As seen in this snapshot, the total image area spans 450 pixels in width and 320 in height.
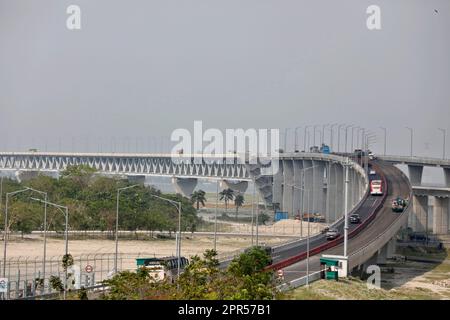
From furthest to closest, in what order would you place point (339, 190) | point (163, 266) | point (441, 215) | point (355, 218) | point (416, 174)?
1. point (416, 174)
2. point (339, 190)
3. point (441, 215)
4. point (355, 218)
5. point (163, 266)

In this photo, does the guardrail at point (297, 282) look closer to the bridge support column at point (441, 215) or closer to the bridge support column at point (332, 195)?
the bridge support column at point (441, 215)

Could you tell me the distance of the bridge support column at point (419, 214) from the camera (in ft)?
531

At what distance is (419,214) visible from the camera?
163000mm

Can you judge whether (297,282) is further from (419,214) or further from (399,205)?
(419,214)

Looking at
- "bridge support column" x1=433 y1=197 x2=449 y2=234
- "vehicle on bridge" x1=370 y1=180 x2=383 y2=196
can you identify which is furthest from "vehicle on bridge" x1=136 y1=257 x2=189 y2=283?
"bridge support column" x1=433 y1=197 x2=449 y2=234

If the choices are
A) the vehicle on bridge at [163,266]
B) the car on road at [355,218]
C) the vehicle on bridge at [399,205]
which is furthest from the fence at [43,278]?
the vehicle on bridge at [399,205]

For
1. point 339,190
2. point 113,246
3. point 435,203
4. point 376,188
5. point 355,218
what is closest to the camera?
point 355,218

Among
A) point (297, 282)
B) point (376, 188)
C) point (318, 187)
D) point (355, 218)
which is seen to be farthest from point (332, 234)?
point (318, 187)

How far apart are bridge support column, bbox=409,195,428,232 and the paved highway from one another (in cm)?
1896

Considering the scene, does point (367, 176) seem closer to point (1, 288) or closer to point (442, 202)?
point (442, 202)

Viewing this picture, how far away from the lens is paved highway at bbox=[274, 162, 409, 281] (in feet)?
238

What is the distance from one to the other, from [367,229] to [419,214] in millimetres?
68754

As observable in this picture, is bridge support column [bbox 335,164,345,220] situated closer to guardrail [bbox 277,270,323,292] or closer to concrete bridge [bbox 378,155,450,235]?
concrete bridge [bbox 378,155,450,235]

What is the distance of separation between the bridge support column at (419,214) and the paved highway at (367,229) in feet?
62.2
